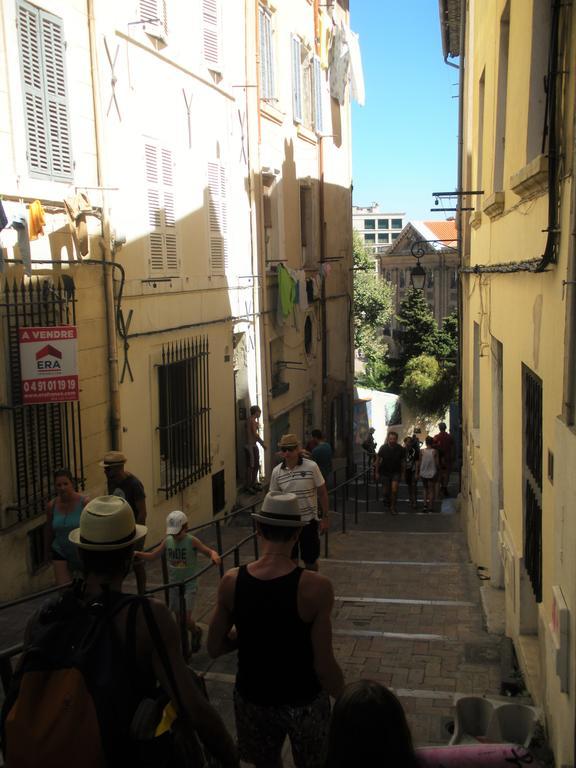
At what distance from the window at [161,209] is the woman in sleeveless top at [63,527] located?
5.16 m

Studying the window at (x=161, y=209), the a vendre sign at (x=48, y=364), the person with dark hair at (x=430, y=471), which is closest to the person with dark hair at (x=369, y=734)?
the a vendre sign at (x=48, y=364)

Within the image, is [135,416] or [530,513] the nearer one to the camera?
[530,513]

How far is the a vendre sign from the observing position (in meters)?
8.35

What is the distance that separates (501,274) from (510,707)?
4.21 meters

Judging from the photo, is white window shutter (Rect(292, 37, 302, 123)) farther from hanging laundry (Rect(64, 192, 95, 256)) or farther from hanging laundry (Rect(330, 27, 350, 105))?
hanging laundry (Rect(64, 192, 95, 256))

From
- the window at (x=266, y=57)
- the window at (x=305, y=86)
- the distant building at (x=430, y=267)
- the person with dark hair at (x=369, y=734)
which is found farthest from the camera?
the distant building at (x=430, y=267)

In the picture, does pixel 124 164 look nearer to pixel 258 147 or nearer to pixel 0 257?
pixel 0 257

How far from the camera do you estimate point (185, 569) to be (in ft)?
23.3

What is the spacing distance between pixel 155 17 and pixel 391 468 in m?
9.36

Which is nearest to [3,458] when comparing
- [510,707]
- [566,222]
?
[510,707]

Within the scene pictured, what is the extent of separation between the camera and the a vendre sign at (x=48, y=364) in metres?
8.35

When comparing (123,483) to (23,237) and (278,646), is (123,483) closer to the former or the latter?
(23,237)

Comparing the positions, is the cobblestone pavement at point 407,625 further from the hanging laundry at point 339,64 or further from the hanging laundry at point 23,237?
the hanging laundry at point 339,64

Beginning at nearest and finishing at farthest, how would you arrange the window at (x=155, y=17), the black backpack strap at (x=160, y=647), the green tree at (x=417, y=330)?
the black backpack strap at (x=160, y=647)
the window at (x=155, y=17)
the green tree at (x=417, y=330)
